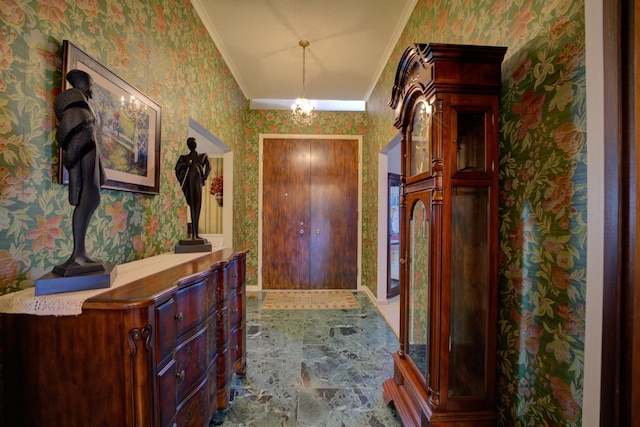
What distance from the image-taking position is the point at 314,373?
2.01 metres

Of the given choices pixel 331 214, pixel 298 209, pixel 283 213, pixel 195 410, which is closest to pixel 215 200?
pixel 283 213

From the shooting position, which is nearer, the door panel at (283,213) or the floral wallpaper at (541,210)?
the floral wallpaper at (541,210)

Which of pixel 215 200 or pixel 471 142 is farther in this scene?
pixel 215 200

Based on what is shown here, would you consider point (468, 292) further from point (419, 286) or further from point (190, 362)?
point (190, 362)

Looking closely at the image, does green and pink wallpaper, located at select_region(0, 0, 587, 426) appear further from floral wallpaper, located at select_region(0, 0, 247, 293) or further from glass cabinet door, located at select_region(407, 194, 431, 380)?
glass cabinet door, located at select_region(407, 194, 431, 380)

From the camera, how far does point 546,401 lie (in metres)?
0.91

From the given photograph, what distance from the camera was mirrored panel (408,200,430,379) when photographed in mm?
1260

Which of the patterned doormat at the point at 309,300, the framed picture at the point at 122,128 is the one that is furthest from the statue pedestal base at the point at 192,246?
the patterned doormat at the point at 309,300

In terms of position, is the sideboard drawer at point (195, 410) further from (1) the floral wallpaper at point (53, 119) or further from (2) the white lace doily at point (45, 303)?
(1) the floral wallpaper at point (53, 119)

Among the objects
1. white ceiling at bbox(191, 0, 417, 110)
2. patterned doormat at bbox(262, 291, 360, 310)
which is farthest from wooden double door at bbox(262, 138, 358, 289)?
white ceiling at bbox(191, 0, 417, 110)

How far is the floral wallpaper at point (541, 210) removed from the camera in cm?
81

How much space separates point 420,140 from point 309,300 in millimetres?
2985

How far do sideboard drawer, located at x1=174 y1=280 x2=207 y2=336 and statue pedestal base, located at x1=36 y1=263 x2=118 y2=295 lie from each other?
0.83 feet

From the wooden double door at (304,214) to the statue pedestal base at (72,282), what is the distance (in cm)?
331
